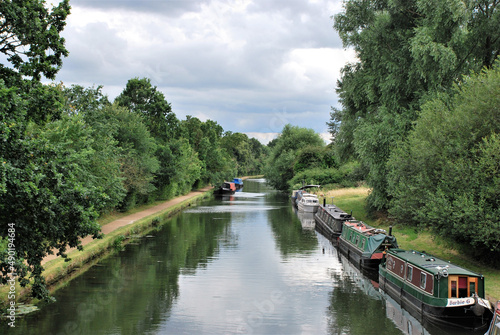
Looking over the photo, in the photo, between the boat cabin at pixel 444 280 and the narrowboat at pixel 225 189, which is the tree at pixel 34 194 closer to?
the boat cabin at pixel 444 280

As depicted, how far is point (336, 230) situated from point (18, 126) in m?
23.8

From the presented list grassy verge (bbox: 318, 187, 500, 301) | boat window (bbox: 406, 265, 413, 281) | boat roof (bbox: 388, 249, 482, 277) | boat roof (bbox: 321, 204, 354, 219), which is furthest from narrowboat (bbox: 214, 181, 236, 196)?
boat window (bbox: 406, 265, 413, 281)

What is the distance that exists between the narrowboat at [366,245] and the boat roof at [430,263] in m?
2.59

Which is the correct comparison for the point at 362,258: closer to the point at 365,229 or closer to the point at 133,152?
the point at 365,229

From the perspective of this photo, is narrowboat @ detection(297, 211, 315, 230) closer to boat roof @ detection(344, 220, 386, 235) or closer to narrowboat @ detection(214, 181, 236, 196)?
boat roof @ detection(344, 220, 386, 235)

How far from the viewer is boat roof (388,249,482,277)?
1421cm

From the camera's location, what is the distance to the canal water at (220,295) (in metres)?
14.2

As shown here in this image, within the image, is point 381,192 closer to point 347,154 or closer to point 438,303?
point 347,154

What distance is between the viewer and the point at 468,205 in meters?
16.2

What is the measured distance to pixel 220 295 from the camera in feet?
57.7

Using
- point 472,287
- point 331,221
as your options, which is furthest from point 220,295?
point 331,221

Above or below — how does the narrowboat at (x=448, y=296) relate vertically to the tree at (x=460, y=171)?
below

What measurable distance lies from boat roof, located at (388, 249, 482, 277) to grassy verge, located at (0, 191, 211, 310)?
44.1ft

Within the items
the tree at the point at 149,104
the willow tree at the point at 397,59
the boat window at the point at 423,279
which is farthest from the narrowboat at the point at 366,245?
the tree at the point at 149,104
